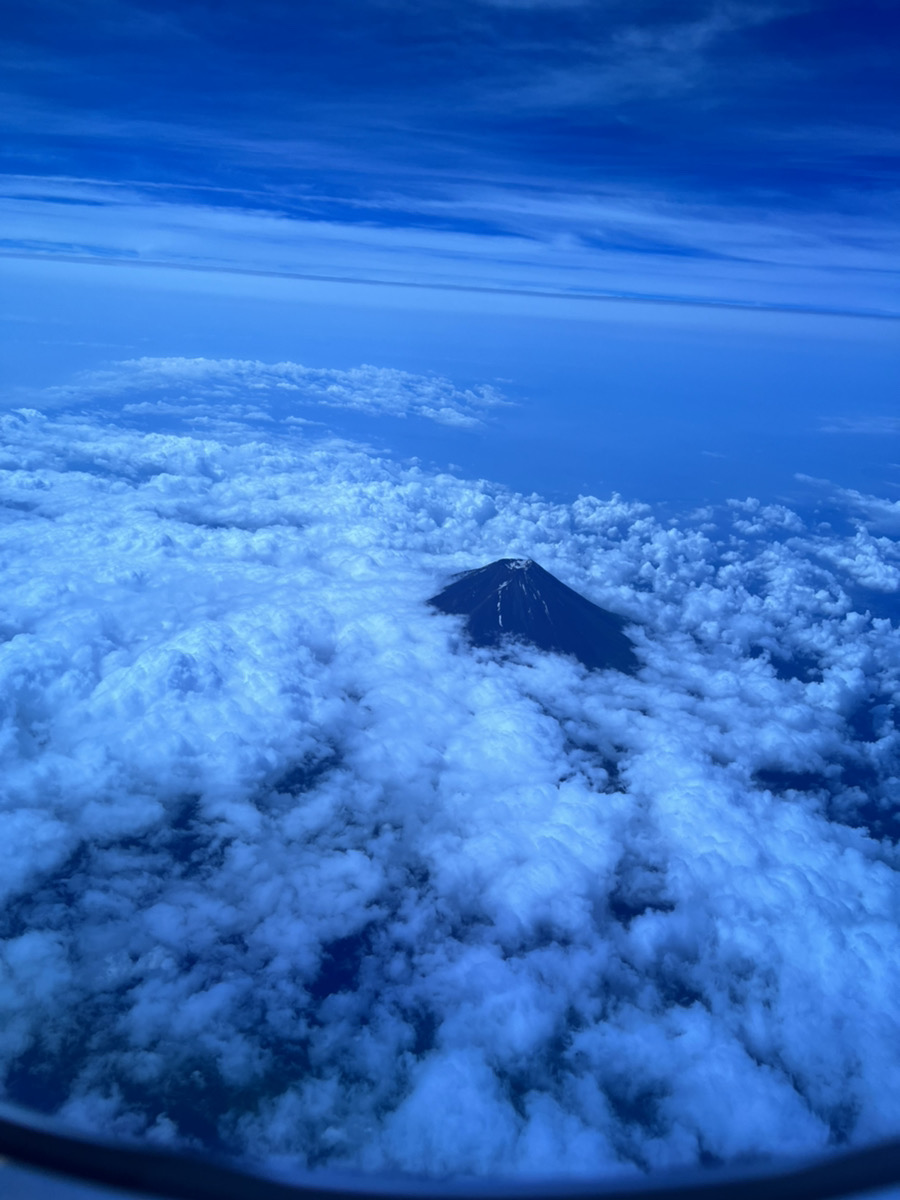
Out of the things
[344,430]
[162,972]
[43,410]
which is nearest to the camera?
[162,972]

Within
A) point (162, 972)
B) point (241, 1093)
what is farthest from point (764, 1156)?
point (162, 972)

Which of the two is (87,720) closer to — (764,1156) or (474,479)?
(764,1156)

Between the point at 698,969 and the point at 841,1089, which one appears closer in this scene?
the point at 841,1089

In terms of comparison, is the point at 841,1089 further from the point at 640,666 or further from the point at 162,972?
the point at 640,666

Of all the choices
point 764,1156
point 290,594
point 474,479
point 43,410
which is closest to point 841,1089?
point 764,1156

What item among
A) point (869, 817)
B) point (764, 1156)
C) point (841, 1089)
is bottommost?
point (869, 817)

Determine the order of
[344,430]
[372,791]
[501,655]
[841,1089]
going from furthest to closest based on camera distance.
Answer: [344,430], [501,655], [372,791], [841,1089]

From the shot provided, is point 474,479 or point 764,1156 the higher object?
point 764,1156
